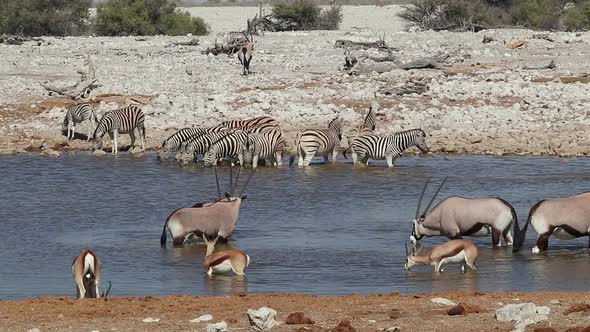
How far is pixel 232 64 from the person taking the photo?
1079 inches

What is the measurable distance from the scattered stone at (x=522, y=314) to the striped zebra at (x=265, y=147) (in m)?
11.3

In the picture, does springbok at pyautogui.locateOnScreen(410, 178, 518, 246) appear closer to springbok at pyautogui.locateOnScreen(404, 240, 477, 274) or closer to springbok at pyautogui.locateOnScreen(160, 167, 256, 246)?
springbok at pyautogui.locateOnScreen(404, 240, 477, 274)

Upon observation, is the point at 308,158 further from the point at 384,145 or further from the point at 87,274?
the point at 87,274

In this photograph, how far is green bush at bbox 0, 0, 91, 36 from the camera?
3684 cm

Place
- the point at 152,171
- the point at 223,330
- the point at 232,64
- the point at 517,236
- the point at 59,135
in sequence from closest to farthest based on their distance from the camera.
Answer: the point at 223,330, the point at 517,236, the point at 152,171, the point at 59,135, the point at 232,64

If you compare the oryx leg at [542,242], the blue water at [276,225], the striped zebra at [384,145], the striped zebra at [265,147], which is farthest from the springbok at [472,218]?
the striped zebra at [265,147]

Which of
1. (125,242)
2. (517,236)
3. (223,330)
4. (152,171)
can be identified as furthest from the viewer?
(152,171)

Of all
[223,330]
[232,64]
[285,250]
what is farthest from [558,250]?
[232,64]

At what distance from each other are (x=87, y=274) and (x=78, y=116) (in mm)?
12125

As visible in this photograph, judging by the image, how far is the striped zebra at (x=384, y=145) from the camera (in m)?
19.2

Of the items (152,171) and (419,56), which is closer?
(152,171)

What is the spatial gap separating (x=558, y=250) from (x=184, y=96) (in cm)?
1168

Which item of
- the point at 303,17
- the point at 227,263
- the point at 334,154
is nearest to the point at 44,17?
the point at 303,17

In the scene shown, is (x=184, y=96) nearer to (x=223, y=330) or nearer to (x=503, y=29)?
(x=503, y=29)
